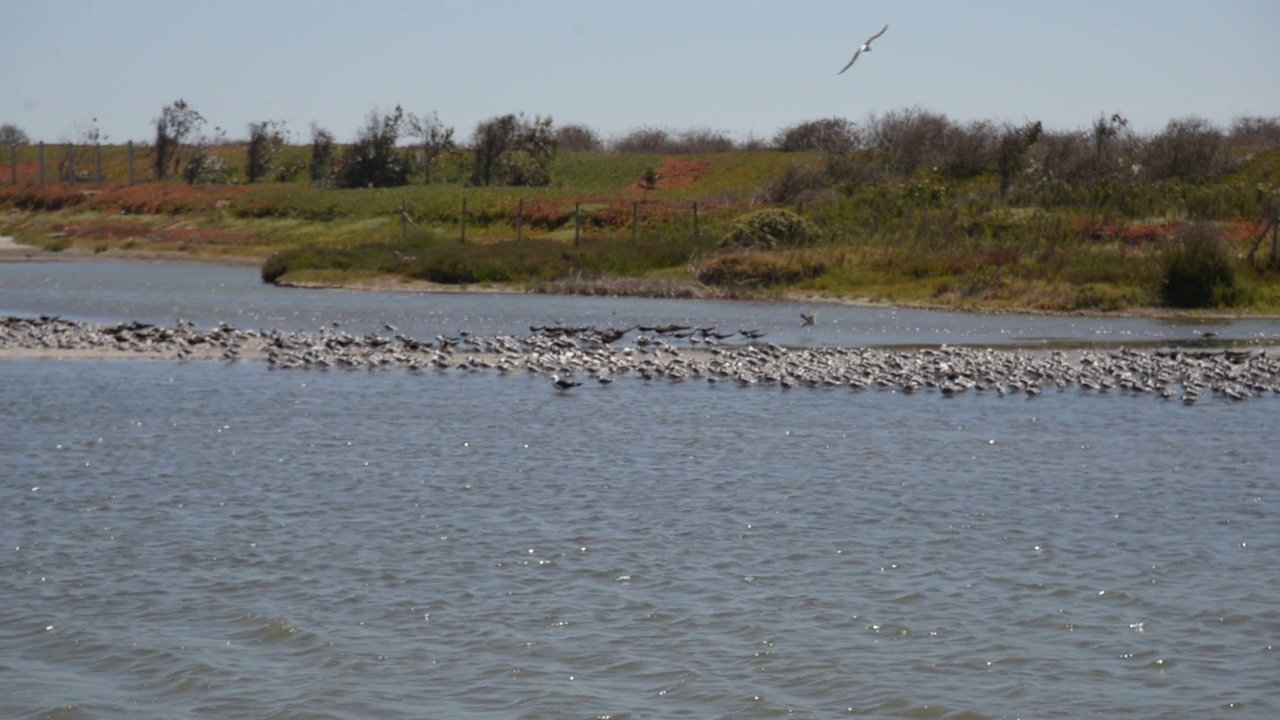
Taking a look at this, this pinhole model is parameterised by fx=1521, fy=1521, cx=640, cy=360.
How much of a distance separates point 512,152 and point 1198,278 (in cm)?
5508

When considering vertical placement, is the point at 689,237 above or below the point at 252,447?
above

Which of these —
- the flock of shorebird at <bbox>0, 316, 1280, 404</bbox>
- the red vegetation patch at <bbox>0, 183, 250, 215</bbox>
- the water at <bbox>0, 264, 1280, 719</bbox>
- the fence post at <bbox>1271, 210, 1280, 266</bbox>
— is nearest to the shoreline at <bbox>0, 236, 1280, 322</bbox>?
the fence post at <bbox>1271, 210, 1280, 266</bbox>

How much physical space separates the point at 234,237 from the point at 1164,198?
40.7 meters

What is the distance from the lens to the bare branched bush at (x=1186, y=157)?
203 ft

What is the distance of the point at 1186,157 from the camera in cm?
6256

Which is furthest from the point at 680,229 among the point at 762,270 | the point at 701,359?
the point at 701,359

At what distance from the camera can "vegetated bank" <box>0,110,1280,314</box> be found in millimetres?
41156

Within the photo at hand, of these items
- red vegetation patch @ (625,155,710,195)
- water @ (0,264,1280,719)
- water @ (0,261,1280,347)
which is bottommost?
water @ (0,264,1280,719)

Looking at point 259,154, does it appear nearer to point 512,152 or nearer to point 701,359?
point 512,152

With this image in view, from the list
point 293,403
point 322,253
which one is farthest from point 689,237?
point 293,403

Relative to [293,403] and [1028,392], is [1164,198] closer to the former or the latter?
[1028,392]

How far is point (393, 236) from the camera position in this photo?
208 feet

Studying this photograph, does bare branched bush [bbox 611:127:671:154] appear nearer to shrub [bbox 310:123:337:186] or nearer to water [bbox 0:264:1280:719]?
shrub [bbox 310:123:337:186]

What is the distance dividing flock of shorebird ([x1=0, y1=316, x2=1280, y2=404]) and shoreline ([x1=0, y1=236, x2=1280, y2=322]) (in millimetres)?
6858
